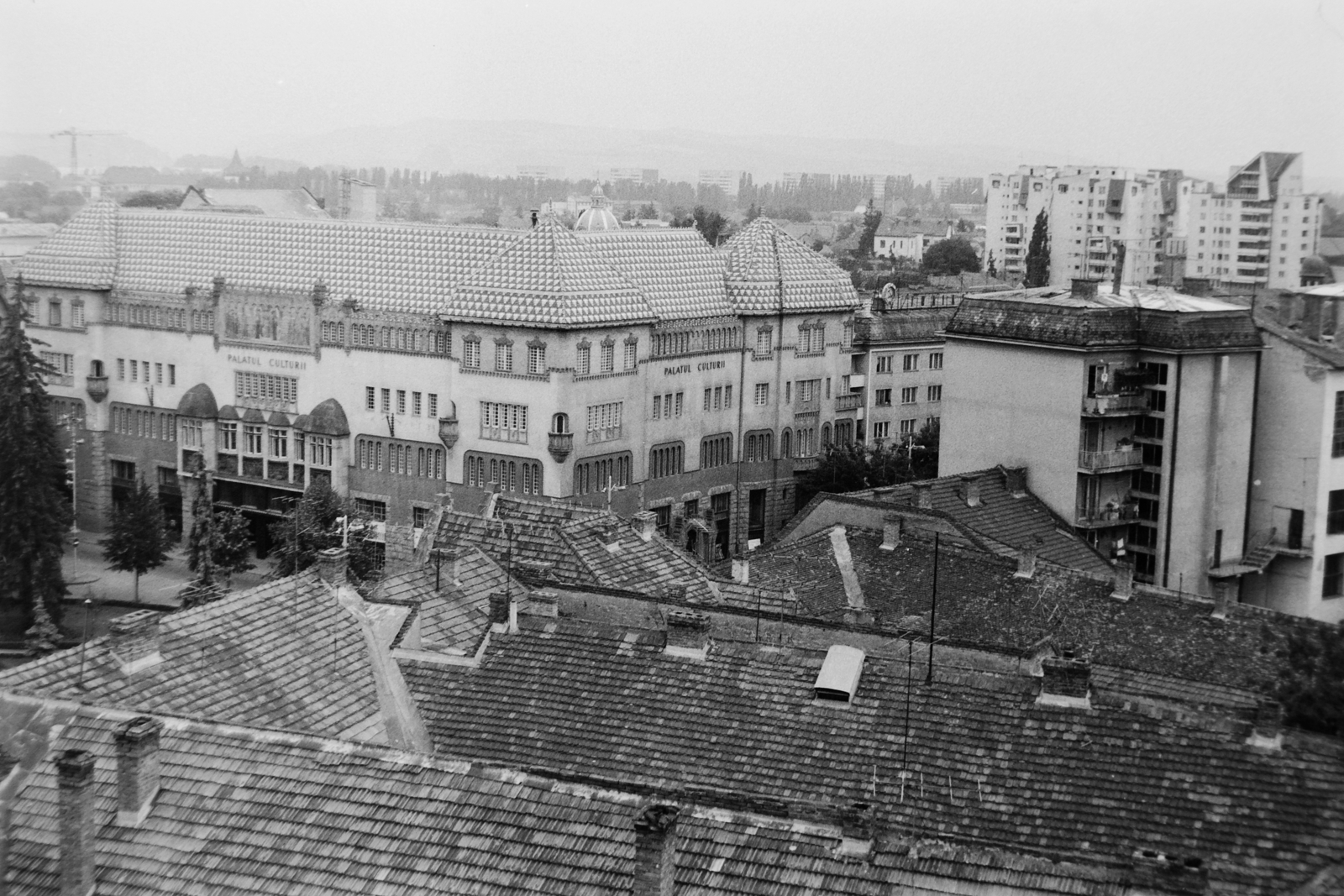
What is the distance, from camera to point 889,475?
234ft

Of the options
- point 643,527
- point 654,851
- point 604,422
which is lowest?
point 604,422

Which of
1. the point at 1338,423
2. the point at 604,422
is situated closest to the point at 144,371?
the point at 604,422

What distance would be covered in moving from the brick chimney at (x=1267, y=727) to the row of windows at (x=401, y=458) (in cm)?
4758


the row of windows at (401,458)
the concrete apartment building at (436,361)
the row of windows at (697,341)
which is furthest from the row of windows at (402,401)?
the row of windows at (697,341)

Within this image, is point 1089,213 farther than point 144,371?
Yes

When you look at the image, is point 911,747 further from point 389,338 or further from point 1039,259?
point 1039,259

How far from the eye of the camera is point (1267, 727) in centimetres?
2034

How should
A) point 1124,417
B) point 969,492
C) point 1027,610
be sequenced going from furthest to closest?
1. point 1124,417
2. point 969,492
3. point 1027,610

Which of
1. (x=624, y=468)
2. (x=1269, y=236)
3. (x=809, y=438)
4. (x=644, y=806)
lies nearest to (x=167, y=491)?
(x=624, y=468)

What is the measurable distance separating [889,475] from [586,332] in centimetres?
1472

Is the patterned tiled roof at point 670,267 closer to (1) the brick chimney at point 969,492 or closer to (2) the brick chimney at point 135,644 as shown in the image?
(1) the brick chimney at point 969,492

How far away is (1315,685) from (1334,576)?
32041 millimetres

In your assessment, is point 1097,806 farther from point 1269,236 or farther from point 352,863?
point 1269,236

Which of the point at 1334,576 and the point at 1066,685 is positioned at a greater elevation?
the point at 1066,685
